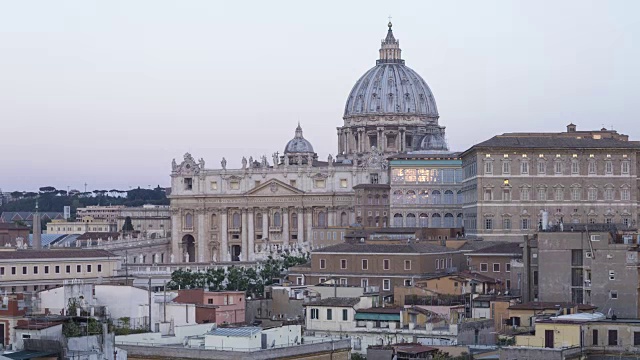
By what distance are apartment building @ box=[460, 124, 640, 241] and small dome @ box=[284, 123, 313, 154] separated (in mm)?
69137

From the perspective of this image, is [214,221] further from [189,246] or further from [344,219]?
[344,219]

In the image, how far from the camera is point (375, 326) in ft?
195

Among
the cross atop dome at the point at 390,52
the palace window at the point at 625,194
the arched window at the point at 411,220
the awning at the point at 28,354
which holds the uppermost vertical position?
the cross atop dome at the point at 390,52

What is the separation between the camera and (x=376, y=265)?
79125 millimetres

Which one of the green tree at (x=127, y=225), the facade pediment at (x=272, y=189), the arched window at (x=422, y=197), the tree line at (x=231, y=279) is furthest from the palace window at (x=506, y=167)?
the green tree at (x=127, y=225)

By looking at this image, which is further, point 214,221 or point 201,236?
point 214,221

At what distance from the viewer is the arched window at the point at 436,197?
12612 centimetres

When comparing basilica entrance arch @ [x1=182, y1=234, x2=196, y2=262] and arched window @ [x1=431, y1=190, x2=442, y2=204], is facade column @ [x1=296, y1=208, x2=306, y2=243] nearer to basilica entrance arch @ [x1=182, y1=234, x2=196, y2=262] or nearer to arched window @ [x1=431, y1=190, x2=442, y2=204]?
basilica entrance arch @ [x1=182, y1=234, x2=196, y2=262]

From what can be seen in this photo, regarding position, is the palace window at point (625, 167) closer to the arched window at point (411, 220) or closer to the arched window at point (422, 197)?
the arched window at point (422, 197)

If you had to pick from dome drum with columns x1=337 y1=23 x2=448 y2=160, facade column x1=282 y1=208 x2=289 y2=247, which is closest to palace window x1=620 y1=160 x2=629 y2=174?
facade column x1=282 y1=208 x2=289 y2=247

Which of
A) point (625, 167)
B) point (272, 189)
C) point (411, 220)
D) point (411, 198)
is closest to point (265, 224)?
point (272, 189)

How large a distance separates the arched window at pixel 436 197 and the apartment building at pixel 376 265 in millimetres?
43407

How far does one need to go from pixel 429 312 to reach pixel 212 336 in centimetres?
1577

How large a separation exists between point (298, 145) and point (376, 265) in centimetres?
9251
